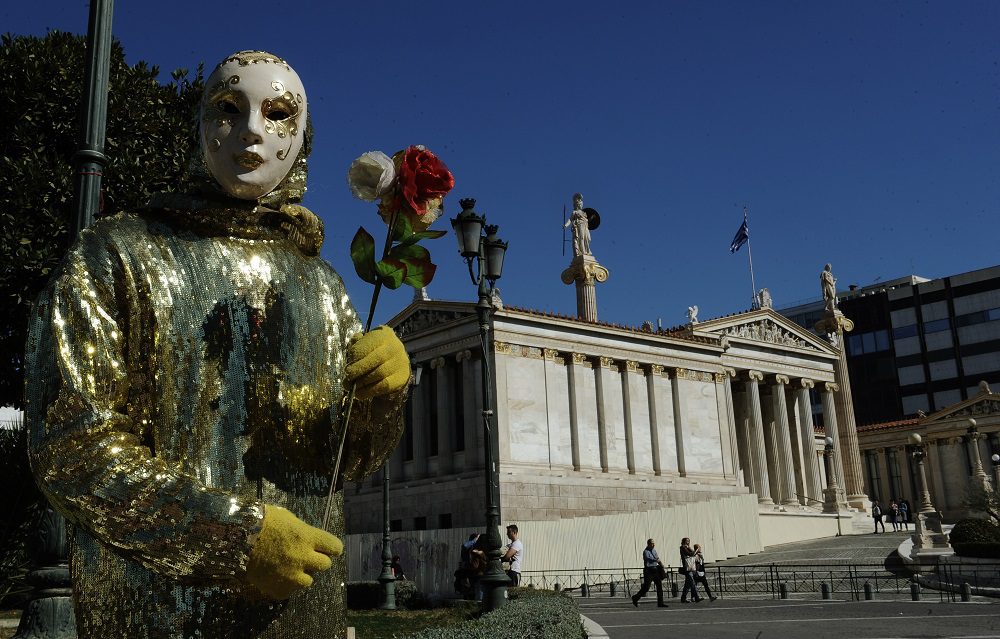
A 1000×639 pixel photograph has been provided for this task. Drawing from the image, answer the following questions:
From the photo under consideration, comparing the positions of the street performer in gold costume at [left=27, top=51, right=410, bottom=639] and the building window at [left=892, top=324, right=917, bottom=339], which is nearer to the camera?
the street performer in gold costume at [left=27, top=51, right=410, bottom=639]

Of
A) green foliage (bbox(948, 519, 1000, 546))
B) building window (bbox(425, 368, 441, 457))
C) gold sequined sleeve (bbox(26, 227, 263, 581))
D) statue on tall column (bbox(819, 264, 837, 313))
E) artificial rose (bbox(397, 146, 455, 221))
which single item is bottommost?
green foliage (bbox(948, 519, 1000, 546))

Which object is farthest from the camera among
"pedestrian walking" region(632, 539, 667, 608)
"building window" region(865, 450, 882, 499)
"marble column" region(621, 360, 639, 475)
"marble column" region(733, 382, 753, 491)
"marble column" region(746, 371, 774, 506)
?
"building window" region(865, 450, 882, 499)

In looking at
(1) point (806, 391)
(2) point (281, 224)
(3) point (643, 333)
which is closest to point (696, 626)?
(2) point (281, 224)

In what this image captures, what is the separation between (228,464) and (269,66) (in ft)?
3.79

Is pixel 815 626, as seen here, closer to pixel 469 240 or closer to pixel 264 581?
pixel 469 240

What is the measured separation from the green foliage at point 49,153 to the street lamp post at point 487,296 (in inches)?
165

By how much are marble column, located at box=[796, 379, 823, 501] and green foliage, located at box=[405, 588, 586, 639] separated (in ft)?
124

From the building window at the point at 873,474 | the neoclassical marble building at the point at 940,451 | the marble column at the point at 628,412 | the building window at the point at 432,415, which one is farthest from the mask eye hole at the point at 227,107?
the building window at the point at 873,474

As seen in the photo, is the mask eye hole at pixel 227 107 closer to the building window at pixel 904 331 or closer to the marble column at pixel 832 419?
the marble column at pixel 832 419

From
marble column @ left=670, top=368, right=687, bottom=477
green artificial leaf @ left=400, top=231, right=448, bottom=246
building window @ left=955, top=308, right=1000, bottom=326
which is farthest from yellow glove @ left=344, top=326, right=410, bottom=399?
building window @ left=955, top=308, right=1000, bottom=326

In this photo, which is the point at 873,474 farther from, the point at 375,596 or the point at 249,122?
the point at 249,122

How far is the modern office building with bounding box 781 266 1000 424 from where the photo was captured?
69062 mm

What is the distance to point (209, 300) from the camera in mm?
2318

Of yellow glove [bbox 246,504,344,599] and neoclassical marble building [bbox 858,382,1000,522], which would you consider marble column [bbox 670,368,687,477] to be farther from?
yellow glove [bbox 246,504,344,599]
